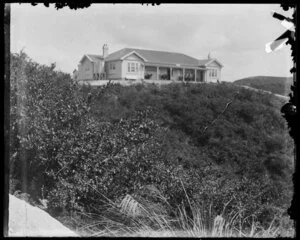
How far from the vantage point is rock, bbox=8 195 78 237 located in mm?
2500

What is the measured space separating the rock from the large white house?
54.2 inches

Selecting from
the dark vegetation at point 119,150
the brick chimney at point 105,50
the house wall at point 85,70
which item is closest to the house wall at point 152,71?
the dark vegetation at point 119,150

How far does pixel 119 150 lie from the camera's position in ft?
14.7

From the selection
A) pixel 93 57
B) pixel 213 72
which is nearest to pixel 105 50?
pixel 93 57

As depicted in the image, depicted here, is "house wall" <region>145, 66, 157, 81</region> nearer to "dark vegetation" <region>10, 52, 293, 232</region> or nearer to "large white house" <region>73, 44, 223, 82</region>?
"large white house" <region>73, 44, 223, 82</region>

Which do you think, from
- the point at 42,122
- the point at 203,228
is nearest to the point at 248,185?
the point at 203,228

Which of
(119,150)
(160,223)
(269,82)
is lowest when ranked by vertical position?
(160,223)

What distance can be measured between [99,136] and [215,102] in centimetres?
135

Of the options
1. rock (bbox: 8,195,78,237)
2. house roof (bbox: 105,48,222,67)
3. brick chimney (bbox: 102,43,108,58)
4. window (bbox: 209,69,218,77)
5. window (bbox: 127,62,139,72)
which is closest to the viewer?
rock (bbox: 8,195,78,237)

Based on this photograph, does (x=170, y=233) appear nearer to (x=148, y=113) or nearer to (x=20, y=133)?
(x=148, y=113)

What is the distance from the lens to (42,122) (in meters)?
4.43

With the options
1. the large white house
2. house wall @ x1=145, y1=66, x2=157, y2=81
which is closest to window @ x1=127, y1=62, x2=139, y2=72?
the large white house

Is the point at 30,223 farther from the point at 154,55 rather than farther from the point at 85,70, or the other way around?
the point at 154,55

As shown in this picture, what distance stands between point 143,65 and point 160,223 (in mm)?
2144
